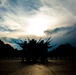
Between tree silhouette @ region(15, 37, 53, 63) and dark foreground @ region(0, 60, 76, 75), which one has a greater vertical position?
tree silhouette @ region(15, 37, 53, 63)

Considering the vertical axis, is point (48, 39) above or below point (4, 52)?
below

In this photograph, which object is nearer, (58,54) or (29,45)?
(29,45)

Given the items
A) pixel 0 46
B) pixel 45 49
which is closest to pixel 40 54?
pixel 45 49

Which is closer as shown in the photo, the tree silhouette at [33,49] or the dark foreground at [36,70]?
the dark foreground at [36,70]

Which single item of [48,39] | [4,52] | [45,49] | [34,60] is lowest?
[34,60]

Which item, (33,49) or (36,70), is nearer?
(36,70)

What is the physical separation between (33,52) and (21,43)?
3.20 meters

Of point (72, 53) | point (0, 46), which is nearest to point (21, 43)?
point (0, 46)

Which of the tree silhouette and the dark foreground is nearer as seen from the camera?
the dark foreground

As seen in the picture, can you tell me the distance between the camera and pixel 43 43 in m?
31.7

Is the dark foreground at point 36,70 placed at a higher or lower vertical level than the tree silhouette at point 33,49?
lower

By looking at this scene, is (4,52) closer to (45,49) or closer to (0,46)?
(0,46)

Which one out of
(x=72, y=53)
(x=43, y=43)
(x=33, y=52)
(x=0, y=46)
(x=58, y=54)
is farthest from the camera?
(x=58, y=54)

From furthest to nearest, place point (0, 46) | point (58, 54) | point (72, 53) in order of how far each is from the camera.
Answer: point (58, 54) → point (72, 53) → point (0, 46)
